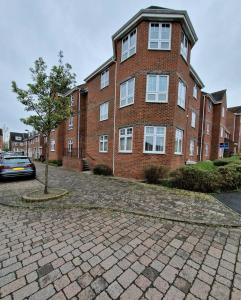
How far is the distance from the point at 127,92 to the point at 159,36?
12.7 ft

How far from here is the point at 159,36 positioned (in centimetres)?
1012

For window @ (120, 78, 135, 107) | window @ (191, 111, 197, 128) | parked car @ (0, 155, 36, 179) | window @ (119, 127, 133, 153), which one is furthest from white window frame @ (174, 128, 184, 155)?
parked car @ (0, 155, 36, 179)

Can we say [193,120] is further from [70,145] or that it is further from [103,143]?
[70,145]

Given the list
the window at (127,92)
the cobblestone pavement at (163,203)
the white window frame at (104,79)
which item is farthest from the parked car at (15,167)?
the white window frame at (104,79)

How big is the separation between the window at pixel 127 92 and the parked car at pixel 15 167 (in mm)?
7478

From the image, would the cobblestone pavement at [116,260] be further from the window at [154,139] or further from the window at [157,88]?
the window at [157,88]

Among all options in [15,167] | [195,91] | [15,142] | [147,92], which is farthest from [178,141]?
[15,142]

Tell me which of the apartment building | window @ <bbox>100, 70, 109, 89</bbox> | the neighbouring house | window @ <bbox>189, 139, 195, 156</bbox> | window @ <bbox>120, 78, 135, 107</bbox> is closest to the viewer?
the apartment building

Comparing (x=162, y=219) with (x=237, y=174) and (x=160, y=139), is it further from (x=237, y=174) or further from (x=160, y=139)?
(x=160, y=139)

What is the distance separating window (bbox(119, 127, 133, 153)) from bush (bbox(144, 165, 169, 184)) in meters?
2.41

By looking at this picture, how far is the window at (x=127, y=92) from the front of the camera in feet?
36.2

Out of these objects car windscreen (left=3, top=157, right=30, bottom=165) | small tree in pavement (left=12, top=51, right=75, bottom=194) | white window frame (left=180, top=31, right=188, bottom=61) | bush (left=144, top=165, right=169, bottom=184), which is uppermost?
white window frame (left=180, top=31, right=188, bottom=61)

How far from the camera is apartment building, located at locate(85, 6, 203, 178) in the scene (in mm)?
10070

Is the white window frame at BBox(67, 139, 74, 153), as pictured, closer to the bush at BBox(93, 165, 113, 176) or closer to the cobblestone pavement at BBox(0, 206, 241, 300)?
the bush at BBox(93, 165, 113, 176)
